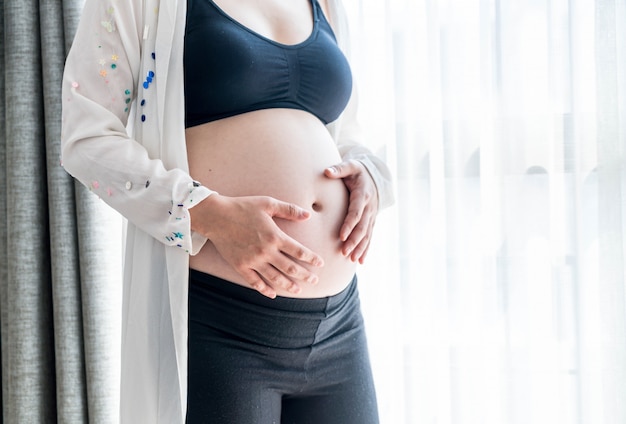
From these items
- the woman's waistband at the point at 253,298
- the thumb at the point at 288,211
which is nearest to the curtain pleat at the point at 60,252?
the woman's waistband at the point at 253,298

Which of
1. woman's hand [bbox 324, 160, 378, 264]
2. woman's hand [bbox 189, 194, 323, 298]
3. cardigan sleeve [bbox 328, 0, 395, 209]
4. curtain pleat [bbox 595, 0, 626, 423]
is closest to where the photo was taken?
woman's hand [bbox 189, 194, 323, 298]

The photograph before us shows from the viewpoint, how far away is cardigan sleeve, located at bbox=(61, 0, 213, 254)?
2.80 ft

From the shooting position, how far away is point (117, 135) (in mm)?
896

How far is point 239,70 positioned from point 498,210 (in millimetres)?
779

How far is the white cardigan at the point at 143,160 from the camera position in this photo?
2.86 feet

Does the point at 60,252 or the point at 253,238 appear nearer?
the point at 253,238

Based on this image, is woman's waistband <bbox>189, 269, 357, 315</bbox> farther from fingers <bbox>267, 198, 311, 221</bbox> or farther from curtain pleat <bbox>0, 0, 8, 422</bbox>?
curtain pleat <bbox>0, 0, 8, 422</bbox>

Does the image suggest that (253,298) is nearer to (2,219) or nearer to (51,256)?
(51,256)

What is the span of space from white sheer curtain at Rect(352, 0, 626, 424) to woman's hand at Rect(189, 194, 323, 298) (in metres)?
0.66

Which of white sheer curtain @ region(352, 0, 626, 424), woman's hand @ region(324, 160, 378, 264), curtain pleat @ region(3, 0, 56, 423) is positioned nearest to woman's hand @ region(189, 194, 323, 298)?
woman's hand @ region(324, 160, 378, 264)

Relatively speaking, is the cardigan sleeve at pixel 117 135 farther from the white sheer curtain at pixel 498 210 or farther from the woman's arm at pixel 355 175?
the white sheer curtain at pixel 498 210

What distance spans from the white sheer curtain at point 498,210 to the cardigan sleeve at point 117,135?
0.70 m

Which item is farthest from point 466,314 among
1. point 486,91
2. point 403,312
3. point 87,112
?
point 87,112

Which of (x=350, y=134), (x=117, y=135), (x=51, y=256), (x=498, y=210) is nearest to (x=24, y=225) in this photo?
(x=51, y=256)
